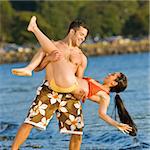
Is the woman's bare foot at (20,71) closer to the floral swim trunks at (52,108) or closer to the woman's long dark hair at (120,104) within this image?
the floral swim trunks at (52,108)

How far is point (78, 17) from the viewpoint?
8762 centimetres

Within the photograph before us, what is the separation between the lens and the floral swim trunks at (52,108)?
26.7 ft

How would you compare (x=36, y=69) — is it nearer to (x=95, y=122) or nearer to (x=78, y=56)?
(x=78, y=56)

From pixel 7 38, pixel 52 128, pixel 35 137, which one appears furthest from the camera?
pixel 7 38

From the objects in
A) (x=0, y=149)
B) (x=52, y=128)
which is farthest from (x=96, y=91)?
(x=52, y=128)

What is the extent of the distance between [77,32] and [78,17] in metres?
79.9

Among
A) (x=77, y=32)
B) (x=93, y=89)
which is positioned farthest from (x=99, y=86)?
(x=77, y=32)

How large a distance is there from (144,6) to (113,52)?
751 inches

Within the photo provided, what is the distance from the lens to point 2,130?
47.3 feet

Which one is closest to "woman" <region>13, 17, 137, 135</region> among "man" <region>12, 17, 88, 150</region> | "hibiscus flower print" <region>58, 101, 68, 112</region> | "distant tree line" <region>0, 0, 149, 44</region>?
"man" <region>12, 17, 88, 150</region>

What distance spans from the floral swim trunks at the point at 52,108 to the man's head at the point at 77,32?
2.17 ft

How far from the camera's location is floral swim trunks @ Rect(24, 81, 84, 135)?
8148mm

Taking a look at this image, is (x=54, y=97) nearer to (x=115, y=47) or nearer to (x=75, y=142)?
(x=75, y=142)

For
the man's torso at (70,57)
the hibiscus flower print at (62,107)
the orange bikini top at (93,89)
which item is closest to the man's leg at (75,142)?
the hibiscus flower print at (62,107)
